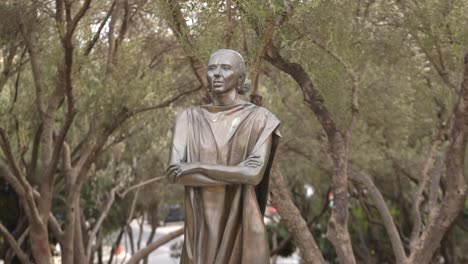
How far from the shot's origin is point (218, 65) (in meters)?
4.13

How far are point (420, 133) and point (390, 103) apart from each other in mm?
2262


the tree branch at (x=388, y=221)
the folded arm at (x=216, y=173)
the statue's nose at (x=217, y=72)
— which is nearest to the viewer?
the folded arm at (x=216, y=173)

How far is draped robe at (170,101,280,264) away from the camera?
3990 millimetres

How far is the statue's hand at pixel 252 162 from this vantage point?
3885 mm

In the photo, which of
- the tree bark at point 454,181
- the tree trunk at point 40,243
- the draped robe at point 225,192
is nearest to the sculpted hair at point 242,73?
the draped robe at point 225,192

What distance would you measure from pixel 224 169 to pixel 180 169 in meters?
0.25

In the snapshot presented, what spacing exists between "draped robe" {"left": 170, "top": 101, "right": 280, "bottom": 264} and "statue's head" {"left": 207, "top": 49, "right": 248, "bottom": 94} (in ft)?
0.47

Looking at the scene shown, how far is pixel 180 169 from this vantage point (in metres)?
3.87

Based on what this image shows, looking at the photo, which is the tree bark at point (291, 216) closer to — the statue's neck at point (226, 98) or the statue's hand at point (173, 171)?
the statue's neck at point (226, 98)

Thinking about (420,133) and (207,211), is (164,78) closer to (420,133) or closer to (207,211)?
(420,133)

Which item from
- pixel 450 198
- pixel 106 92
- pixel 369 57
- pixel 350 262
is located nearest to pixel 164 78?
pixel 106 92

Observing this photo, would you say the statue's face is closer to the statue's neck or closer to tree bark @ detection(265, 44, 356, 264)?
the statue's neck

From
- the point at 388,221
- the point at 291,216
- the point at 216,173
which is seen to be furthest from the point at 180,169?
the point at 388,221

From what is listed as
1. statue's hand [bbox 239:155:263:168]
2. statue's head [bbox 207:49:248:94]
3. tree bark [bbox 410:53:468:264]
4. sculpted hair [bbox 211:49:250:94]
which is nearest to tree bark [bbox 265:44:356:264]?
tree bark [bbox 410:53:468:264]
